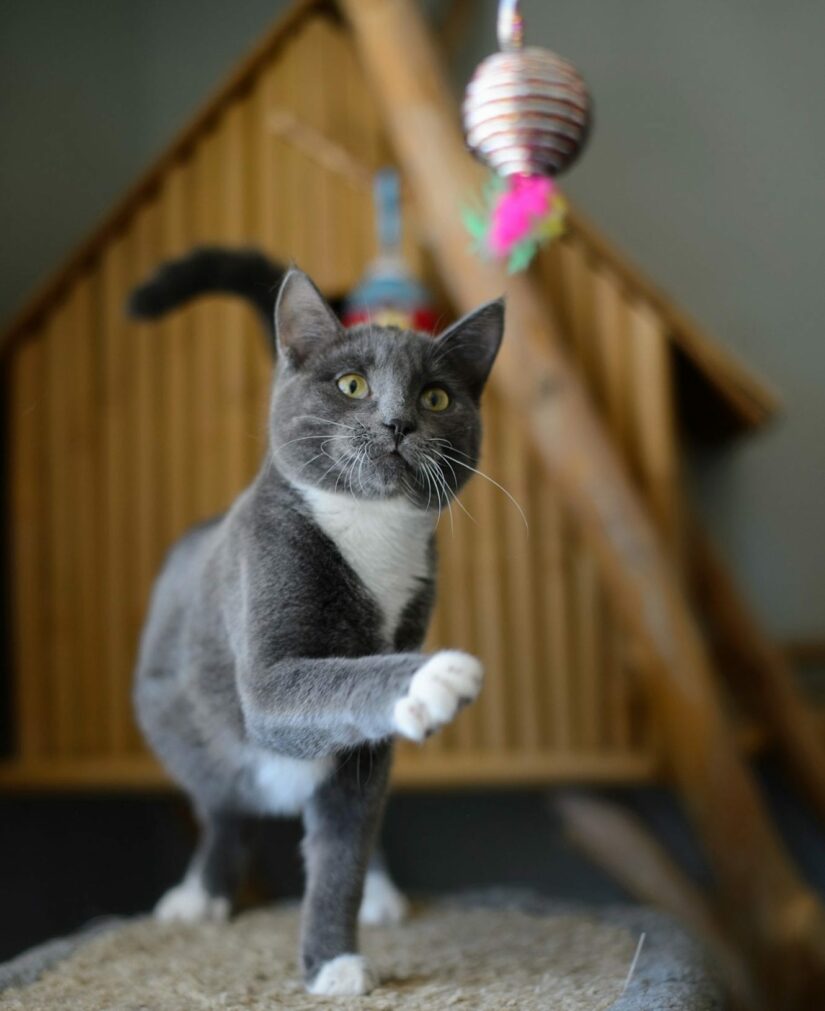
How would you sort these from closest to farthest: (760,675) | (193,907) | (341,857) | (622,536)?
(341,857), (193,907), (622,536), (760,675)

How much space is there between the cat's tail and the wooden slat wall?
1.85 feet

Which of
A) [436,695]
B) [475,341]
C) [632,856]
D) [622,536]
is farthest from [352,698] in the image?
[632,856]

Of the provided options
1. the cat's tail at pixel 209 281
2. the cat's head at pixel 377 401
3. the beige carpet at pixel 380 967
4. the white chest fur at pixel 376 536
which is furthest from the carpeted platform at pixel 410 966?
the cat's tail at pixel 209 281

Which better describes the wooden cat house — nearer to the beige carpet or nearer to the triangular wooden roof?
the triangular wooden roof

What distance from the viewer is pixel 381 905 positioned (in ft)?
3.80

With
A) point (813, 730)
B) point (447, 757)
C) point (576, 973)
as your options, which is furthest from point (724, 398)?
point (576, 973)

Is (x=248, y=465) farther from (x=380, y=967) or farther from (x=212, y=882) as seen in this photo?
(x=380, y=967)

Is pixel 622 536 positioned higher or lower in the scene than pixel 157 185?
lower

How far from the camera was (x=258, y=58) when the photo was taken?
5.67ft

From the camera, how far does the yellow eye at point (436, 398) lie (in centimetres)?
77

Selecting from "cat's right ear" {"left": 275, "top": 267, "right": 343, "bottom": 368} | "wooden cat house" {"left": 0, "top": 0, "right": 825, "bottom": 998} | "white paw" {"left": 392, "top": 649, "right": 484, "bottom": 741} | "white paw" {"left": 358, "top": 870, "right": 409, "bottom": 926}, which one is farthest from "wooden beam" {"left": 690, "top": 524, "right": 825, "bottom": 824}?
"white paw" {"left": 392, "top": 649, "right": 484, "bottom": 741}

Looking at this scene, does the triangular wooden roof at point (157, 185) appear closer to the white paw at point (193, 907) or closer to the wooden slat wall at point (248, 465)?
the wooden slat wall at point (248, 465)

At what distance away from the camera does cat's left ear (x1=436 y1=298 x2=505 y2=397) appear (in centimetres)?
77

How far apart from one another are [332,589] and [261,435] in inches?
31.7
